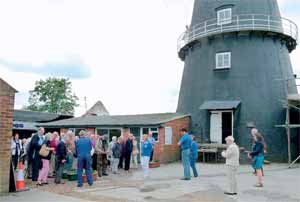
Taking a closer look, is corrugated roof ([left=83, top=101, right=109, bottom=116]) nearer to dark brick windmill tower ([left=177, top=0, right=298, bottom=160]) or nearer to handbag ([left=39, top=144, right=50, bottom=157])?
dark brick windmill tower ([left=177, top=0, right=298, bottom=160])

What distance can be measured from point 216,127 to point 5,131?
49.4 ft

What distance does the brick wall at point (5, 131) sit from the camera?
8219 mm

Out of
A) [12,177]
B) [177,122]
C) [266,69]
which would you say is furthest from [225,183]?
[266,69]

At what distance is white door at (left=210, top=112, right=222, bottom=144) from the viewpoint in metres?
21.1

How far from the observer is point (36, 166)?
11.0 meters

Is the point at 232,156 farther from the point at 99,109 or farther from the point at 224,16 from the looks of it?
the point at 99,109

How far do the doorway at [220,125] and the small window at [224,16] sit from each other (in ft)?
19.9

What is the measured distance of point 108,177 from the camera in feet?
42.0

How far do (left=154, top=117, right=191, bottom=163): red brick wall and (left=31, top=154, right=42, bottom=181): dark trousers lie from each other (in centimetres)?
913

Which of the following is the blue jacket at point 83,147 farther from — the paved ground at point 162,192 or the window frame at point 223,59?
the window frame at point 223,59

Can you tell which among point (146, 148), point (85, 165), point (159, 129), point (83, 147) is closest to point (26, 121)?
point (159, 129)

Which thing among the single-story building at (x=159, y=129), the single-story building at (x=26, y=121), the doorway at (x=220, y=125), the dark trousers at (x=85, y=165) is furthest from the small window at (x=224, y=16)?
the single-story building at (x=26, y=121)

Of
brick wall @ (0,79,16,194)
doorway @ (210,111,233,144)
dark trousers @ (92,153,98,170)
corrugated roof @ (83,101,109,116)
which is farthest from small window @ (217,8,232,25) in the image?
corrugated roof @ (83,101,109,116)

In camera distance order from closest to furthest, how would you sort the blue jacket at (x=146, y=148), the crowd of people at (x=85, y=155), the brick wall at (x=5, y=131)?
the brick wall at (x=5, y=131) < the crowd of people at (x=85, y=155) < the blue jacket at (x=146, y=148)
